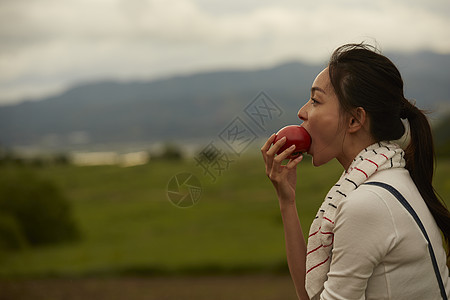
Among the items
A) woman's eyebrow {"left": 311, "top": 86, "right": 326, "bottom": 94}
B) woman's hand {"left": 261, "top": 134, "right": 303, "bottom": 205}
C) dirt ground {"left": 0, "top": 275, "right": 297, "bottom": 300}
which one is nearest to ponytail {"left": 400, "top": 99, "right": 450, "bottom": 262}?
woman's eyebrow {"left": 311, "top": 86, "right": 326, "bottom": 94}

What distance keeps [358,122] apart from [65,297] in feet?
35.2

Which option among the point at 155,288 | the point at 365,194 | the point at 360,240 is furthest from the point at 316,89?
the point at 155,288

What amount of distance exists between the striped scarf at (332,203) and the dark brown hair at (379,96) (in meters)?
0.12

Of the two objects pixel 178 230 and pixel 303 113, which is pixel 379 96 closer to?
pixel 303 113

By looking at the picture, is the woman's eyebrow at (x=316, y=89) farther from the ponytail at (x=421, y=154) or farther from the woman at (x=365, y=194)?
the ponytail at (x=421, y=154)

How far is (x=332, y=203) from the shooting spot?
2.09 metres

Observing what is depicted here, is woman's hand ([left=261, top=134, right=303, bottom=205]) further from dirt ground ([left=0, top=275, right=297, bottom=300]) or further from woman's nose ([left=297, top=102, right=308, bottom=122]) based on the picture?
dirt ground ([left=0, top=275, right=297, bottom=300])

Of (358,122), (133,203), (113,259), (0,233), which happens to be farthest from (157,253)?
(358,122)

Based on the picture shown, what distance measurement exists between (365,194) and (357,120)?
0.39 metres

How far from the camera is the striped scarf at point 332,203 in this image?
2068 millimetres

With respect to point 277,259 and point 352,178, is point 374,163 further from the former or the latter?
point 277,259

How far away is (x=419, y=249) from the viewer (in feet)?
6.38

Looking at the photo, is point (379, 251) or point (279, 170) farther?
point (279, 170)

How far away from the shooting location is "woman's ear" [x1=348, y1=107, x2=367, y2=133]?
2.17 m
